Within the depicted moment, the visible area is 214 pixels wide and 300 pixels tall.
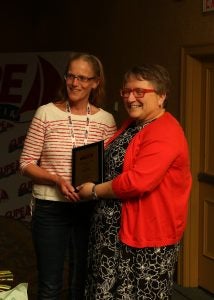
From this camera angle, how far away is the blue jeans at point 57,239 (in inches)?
80.7

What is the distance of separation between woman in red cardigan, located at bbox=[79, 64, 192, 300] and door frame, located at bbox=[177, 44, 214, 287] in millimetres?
1647

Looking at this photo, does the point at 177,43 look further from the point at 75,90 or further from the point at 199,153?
the point at 75,90

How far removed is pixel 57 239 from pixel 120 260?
1.05ft

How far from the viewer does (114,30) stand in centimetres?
459

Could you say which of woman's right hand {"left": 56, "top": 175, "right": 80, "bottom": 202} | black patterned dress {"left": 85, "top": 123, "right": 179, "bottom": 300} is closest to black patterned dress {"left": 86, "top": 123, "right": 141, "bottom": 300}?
black patterned dress {"left": 85, "top": 123, "right": 179, "bottom": 300}

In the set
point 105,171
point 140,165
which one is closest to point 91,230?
point 105,171

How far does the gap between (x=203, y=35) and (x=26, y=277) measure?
2173 mm

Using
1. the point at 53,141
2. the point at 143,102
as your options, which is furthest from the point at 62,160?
the point at 143,102

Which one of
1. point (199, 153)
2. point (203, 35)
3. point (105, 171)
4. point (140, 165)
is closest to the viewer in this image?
point (140, 165)

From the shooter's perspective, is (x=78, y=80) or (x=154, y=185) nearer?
(x=154, y=185)

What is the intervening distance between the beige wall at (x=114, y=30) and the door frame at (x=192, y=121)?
9cm

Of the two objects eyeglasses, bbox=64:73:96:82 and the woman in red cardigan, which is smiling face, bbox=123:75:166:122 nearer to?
the woman in red cardigan

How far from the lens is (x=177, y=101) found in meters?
3.58

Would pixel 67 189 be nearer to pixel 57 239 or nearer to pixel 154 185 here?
pixel 57 239
